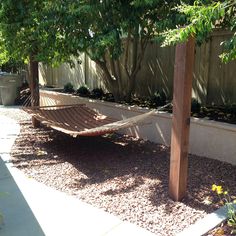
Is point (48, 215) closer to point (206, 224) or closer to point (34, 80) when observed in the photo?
point (206, 224)

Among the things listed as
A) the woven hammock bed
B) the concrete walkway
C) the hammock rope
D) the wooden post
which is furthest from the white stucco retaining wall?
the concrete walkway

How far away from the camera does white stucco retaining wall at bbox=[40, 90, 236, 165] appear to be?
4773mm

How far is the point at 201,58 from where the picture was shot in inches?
268

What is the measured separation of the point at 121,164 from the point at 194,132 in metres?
1.22

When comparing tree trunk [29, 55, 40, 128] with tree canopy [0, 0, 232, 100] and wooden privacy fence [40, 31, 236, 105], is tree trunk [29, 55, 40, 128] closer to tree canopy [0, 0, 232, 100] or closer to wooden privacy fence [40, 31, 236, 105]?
tree canopy [0, 0, 232, 100]

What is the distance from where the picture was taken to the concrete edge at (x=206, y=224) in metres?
2.87

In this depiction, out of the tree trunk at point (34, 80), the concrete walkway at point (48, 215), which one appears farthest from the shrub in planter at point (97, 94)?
the concrete walkway at point (48, 215)

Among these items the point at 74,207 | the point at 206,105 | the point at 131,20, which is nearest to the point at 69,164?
the point at 74,207

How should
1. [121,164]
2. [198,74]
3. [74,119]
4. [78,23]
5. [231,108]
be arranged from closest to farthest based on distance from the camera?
[121,164]
[78,23]
[74,119]
[231,108]
[198,74]

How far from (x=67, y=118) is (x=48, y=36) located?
144 centimetres

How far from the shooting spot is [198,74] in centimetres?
692

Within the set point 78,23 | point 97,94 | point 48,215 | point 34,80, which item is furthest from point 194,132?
point 97,94

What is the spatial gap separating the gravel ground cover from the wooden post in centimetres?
21

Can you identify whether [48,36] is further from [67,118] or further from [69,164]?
[69,164]
